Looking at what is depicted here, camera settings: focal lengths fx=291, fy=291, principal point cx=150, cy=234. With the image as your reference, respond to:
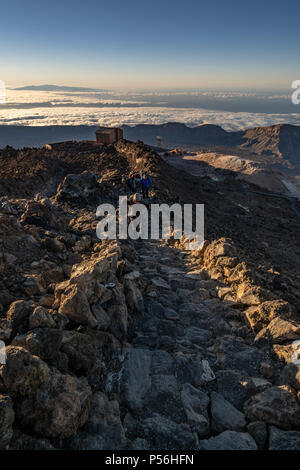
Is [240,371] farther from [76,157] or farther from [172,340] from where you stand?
[76,157]

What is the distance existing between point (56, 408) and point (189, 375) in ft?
6.85

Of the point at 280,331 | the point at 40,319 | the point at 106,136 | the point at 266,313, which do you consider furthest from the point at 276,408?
the point at 106,136

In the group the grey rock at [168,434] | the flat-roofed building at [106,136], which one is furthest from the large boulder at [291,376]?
the flat-roofed building at [106,136]

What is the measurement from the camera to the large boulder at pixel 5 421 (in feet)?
8.78

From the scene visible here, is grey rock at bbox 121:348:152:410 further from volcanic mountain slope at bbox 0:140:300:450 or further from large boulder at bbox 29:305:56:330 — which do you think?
large boulder at bbox 29:305:56:330

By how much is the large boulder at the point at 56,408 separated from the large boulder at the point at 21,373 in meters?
0.09

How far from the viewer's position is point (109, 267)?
5.83m

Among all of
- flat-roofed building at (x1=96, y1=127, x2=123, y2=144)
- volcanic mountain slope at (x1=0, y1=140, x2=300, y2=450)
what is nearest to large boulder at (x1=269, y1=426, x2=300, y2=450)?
volcanic mountain slope at (x1=0, y1=140, x2=300, y2=450)

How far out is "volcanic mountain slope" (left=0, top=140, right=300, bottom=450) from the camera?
3150 mm

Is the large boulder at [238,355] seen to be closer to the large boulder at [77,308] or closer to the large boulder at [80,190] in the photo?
the large boulder at [77,308]

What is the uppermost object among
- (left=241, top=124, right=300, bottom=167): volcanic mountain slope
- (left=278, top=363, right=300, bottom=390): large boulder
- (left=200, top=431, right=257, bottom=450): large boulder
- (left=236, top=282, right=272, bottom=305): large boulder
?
(left=241, top=124, right=300, bottom=167): volcanic mountain slope
